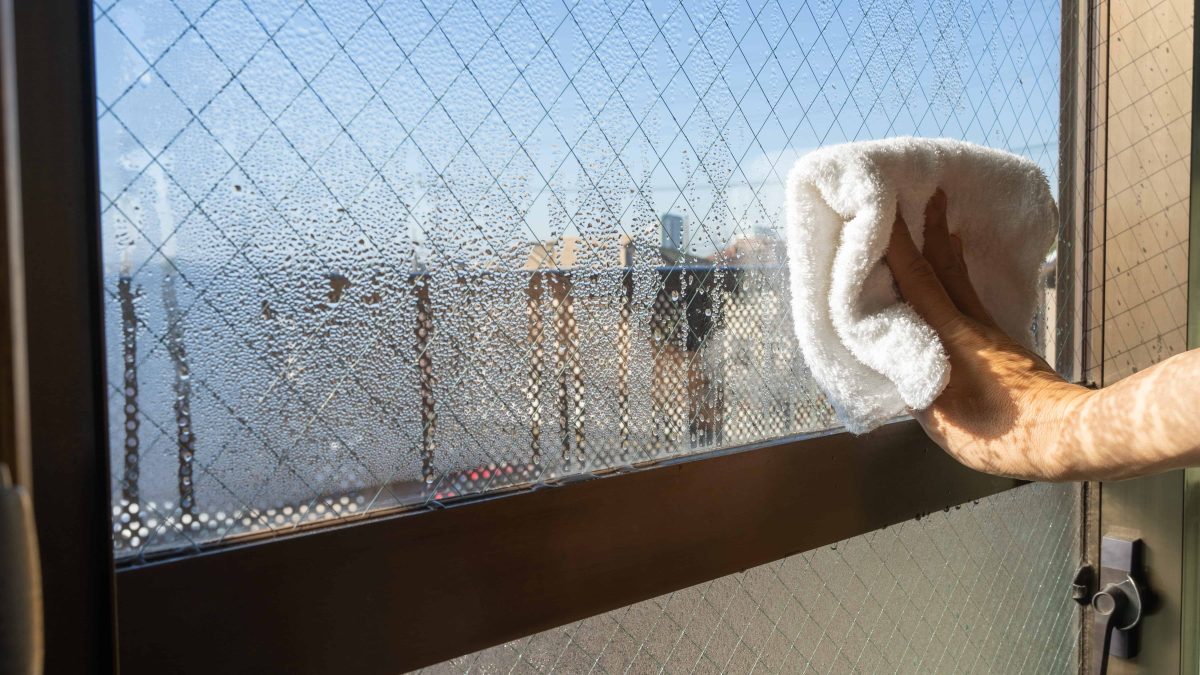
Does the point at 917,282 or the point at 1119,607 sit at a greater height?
the point at 917,282

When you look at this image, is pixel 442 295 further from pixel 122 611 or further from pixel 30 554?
pixel 30 554

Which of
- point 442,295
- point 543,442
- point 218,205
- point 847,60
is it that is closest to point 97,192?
point 218,205

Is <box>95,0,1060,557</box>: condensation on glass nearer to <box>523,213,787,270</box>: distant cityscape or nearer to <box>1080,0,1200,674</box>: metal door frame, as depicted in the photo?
<box>523,213,787,270</box>: distant cityscape

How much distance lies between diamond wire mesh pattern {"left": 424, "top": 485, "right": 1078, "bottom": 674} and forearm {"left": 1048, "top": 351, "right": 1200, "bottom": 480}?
0.30 metres

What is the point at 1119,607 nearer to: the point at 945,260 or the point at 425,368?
the point at 945,260

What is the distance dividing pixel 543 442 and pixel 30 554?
1.37 ft

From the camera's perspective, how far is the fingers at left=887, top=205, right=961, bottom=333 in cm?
64

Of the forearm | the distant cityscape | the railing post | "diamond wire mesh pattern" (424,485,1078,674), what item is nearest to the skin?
the forearm

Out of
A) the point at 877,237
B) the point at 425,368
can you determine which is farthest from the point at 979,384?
the point at 425,368

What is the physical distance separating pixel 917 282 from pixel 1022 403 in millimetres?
124

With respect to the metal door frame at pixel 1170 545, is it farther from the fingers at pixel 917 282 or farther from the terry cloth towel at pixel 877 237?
the fingers at pixel 917 282

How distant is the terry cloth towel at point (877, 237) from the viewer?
610 mm

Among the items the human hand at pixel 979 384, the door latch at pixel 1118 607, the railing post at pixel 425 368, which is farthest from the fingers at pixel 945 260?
the door latch at pixel 1118 607

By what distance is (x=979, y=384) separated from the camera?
24.0 inches
